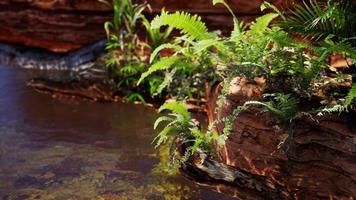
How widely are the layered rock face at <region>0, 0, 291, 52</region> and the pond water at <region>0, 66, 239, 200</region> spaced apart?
1.94m

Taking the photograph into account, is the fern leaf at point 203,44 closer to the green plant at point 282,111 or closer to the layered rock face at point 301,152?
the layered rock face at point 301,152

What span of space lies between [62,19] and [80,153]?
13.4ft

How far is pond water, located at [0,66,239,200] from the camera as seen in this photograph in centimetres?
364

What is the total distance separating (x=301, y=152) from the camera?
3508 millimetres

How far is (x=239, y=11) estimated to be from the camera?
6.87m

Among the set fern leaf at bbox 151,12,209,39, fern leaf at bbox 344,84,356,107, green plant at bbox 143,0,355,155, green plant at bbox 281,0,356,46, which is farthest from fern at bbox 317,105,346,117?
fern leaf at bbox 151,12,209,39

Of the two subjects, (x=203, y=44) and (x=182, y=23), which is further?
(x=182, y=23)

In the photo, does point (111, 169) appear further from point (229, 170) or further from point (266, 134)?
point (266, 134)

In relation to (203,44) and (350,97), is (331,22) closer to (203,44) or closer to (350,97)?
(350,97)

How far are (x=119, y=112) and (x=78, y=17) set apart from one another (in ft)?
9.36

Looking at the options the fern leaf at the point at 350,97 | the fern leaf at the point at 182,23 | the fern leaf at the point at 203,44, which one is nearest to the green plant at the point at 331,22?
the fern leaf at the point at 350,97

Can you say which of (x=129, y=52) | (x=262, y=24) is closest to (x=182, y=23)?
(x=262, y=24)

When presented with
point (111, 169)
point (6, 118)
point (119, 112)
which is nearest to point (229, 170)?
point (111, 169)

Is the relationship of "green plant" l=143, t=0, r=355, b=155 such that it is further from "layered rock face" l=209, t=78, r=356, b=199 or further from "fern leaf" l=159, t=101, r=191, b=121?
"fern leaf" l=159, t=101, r=191, b=121
